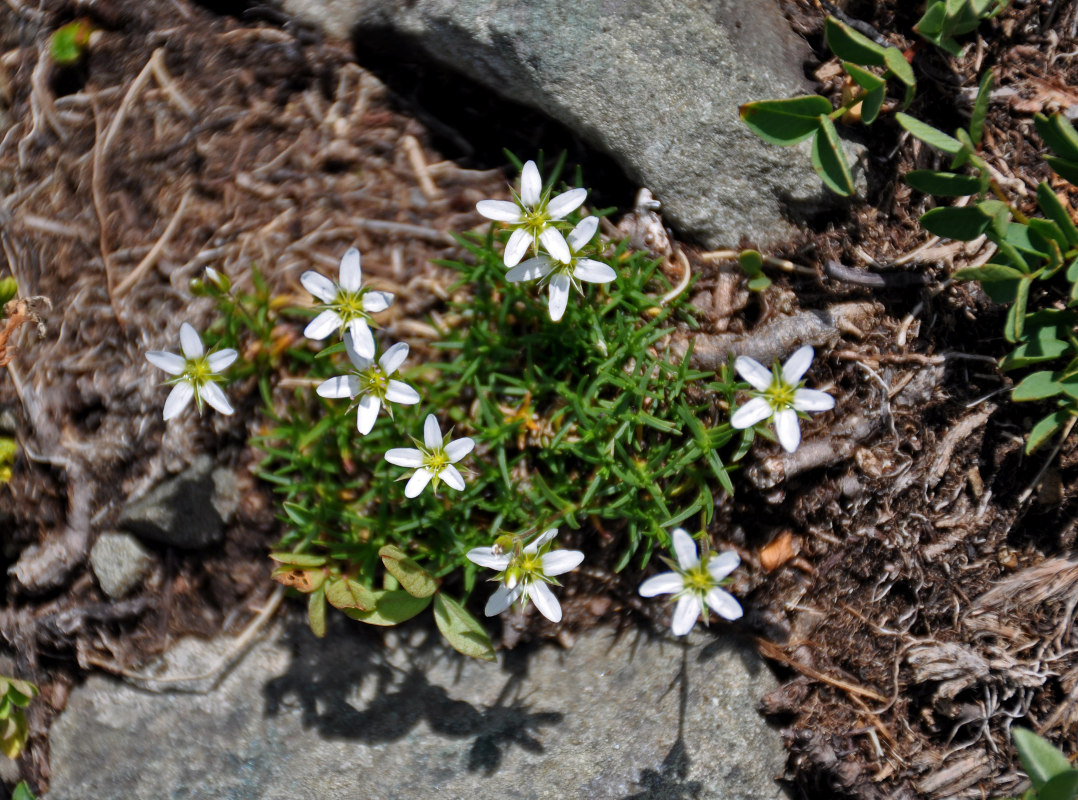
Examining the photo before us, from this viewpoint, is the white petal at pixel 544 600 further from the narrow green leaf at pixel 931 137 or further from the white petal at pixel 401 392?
the narrow green leaf at pixel 931 137

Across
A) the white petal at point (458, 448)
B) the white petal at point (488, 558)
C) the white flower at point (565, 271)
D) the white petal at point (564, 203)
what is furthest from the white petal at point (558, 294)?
the white petal at point (488, 558)

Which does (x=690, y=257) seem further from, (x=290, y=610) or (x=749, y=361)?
(x=290, y=610)

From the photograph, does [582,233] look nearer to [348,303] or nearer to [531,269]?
[531,269]

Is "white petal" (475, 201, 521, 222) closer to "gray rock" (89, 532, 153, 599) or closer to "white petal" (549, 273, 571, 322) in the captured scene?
"white petal" (549, 273, 571, 322)

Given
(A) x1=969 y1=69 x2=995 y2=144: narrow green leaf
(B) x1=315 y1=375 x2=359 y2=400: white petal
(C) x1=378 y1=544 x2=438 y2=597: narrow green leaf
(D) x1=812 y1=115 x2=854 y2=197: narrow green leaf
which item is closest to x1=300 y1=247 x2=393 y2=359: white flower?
(B) x1=315 y1=375 x2=359 y2=400: white petal

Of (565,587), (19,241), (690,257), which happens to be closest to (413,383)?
(565,587)

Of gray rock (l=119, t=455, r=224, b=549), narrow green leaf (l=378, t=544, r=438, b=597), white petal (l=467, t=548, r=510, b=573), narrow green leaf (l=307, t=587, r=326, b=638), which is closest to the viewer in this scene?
white petal (l=467, t=548, r=510, b=573)
